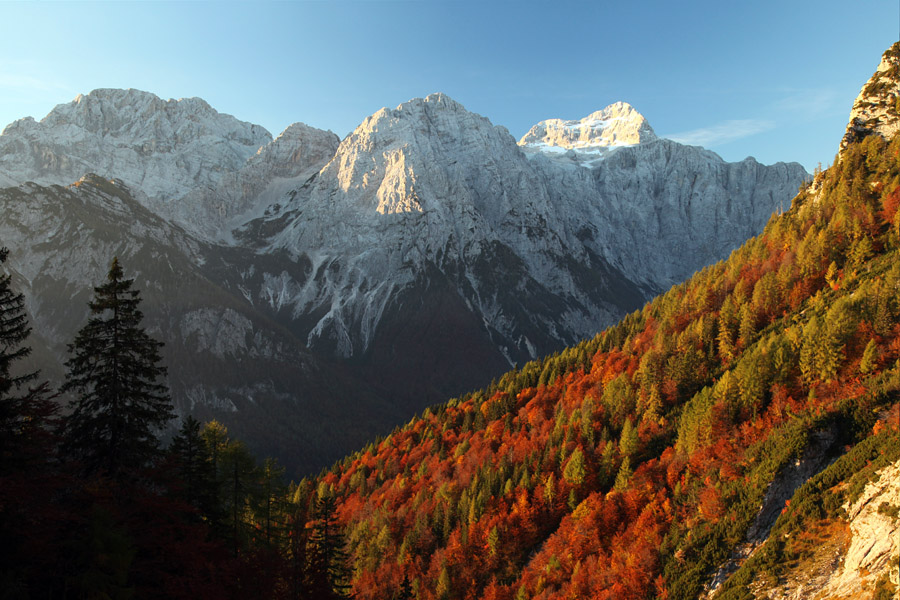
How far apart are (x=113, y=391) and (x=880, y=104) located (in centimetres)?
14435

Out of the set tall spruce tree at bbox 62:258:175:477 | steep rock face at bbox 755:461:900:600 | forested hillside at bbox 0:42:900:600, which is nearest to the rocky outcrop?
steep rock face at bbox 755:461:900:600

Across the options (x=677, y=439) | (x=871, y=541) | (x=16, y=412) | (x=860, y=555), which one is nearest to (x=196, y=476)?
(x=16, y=412)

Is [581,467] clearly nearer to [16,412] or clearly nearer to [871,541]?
[871,541]

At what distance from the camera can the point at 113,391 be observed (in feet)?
99.8

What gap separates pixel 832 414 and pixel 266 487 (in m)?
58.5

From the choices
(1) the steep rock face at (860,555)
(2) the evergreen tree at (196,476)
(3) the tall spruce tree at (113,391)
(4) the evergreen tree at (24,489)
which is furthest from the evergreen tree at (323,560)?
(1) the steep rock face at (860,555)

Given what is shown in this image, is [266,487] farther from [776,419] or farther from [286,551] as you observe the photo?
[776,419]

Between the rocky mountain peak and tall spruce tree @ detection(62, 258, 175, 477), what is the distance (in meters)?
136

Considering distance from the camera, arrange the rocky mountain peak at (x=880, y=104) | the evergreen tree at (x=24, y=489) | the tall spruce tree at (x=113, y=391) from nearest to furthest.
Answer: the evergreen tree at (x=24, y=489) < the tall spruce tree at (x=113, y=391) < the rocky mountain peak at (x=880, y=104)

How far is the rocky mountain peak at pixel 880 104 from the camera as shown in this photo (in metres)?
112

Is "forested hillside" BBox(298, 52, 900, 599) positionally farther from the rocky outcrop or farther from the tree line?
the tree line

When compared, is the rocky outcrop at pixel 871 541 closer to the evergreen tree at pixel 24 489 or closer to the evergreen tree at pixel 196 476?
the evergreen tree at pixel 196 476

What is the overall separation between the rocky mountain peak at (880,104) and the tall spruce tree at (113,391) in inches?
5343

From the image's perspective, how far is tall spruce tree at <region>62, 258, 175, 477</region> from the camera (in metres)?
29.7
